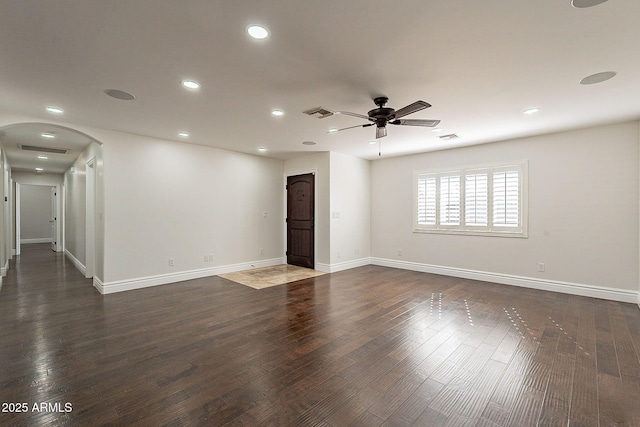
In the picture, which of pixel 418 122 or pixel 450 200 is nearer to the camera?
pixel 418 122

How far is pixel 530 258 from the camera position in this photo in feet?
16.5

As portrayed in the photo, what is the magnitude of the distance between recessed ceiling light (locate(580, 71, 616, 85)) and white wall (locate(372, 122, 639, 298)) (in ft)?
7.01

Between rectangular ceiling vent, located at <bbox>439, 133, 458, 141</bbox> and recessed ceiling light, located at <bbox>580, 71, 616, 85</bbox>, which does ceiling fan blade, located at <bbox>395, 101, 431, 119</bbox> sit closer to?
recessed ceiling light, located at <bbox>580, 71, 616, 85</bbox>

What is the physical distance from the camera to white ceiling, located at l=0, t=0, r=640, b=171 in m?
1.90

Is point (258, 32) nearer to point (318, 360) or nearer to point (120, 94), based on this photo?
point (120, 94)

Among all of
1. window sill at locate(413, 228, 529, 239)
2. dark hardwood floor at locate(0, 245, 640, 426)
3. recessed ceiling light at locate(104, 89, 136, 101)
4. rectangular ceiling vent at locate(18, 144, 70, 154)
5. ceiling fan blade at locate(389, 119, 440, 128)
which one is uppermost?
recessed ceiling light at locate(104, 89, 136, 101)

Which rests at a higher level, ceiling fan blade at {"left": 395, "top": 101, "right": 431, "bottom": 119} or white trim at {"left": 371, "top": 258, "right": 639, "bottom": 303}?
ceiling fan blade at {"left": 395, "top": 101, "right": 431, "bottom": 119}

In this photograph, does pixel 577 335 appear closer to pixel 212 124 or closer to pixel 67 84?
pixel 212 124

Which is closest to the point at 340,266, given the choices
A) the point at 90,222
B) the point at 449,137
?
the point at 449,137

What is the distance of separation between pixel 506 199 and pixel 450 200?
3.33 ft

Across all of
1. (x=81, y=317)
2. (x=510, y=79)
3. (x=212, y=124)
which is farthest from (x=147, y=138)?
(x=510, y=79)

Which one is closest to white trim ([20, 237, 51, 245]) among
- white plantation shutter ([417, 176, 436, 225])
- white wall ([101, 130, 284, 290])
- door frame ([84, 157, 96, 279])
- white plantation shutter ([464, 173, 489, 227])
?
door frame ([84, 157, 96, 279])

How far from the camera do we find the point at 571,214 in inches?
182

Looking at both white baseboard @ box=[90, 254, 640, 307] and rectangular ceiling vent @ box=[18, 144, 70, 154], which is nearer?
white baseboard @ box=[90, 254, 640, 307]
